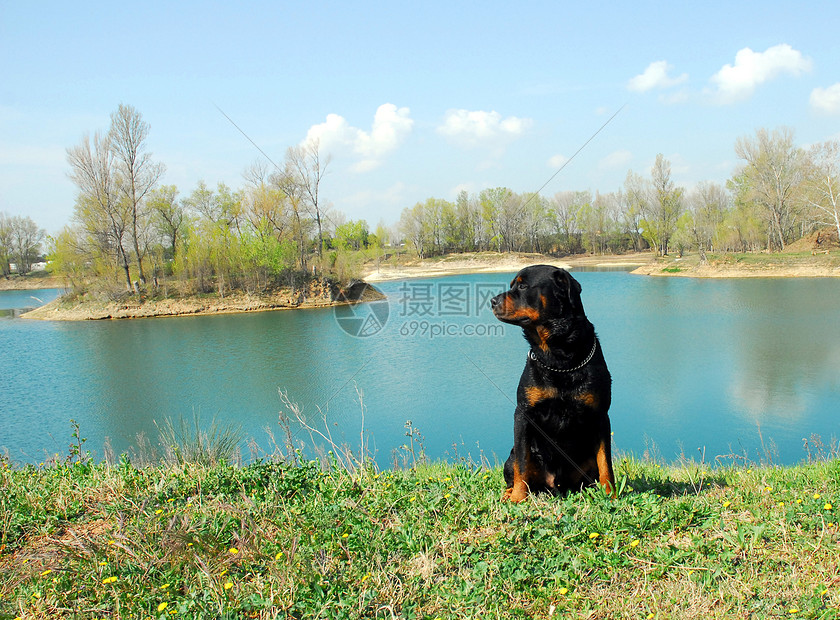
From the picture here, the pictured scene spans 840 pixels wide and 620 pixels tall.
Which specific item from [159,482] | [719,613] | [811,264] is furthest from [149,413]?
→ [811,264]

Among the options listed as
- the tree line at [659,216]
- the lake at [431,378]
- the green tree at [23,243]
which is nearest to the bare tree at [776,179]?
the tree line at [659,216]

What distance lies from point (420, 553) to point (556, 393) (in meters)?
1.10

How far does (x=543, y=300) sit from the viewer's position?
308 centimetres

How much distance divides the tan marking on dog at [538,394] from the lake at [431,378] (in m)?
2.14

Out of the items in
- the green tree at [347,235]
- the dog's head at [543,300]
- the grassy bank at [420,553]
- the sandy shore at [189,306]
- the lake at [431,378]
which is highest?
the green tree at [347,235]

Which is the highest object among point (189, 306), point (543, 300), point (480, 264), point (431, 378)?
point (480, 264)

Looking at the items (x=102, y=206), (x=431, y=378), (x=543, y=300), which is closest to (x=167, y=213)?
(x=102, y=206)

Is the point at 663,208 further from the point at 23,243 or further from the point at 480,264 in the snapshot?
the point at 23,243

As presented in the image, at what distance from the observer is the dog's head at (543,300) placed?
3076 millimetres

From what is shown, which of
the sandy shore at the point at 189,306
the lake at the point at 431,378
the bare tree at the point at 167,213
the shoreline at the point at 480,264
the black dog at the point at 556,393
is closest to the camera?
the black dog at the point at 556,393

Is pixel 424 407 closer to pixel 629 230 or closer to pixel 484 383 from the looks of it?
pixel 484 383

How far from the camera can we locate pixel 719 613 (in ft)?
7.05

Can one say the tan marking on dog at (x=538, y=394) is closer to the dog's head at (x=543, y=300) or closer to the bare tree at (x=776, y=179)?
the dog's head at (x=543, y=300)

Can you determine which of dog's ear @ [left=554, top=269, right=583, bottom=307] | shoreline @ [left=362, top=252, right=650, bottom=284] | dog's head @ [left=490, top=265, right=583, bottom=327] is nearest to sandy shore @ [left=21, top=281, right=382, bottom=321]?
shoreline @ [left=362, top=252, right=650, bottom=284]
